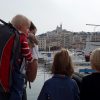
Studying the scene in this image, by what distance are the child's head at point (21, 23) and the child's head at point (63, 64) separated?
1.26ft

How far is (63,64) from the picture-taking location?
374cm

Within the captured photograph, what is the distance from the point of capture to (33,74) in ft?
12.0

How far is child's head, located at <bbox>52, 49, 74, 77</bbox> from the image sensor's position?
374cm

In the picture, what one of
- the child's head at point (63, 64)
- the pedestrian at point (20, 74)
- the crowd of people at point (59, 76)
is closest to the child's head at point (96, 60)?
the crowd of people at point (59, 76)

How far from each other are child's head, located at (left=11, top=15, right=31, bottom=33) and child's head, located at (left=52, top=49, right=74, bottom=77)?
1.26 feet

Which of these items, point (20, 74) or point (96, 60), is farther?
point (96, 60)

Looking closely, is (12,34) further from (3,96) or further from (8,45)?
(3,96)

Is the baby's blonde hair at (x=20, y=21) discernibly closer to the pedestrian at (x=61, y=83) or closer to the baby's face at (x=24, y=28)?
the baby's face at (x=24, y=28)

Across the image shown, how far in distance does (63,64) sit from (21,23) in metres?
0.53

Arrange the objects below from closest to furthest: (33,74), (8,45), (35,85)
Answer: (8,45) < (33,74) < (35,85)

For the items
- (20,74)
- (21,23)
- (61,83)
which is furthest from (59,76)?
(21,23)

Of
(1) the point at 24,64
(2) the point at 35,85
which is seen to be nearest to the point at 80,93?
(1) the point at 24,64

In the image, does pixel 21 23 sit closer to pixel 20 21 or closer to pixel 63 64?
pixel 20 21

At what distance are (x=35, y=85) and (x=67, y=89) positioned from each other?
2.32 meters
